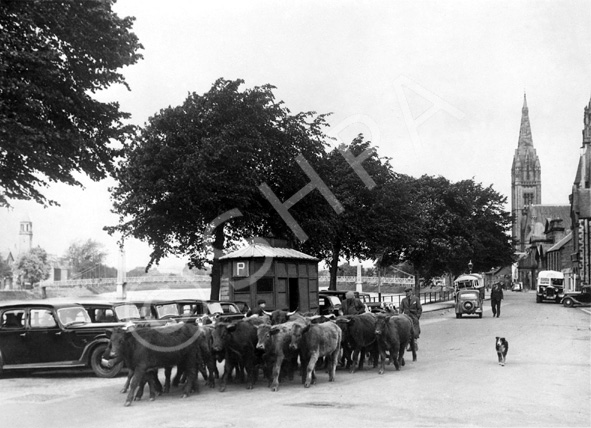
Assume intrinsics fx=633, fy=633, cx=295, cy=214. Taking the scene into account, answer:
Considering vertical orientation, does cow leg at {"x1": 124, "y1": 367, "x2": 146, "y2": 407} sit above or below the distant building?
below

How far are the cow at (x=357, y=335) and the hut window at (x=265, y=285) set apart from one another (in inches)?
386

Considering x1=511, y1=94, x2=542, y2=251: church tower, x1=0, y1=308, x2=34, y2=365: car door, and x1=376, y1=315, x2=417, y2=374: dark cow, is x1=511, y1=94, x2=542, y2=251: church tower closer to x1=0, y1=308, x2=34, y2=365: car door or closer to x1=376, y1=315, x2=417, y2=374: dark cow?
x1=376, y1=315, x2=417, y2=374: dark cow

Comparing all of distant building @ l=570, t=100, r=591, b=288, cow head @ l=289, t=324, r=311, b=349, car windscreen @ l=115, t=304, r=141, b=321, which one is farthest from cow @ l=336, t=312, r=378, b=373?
distant building @ l=570, t=100, r=591, b=288

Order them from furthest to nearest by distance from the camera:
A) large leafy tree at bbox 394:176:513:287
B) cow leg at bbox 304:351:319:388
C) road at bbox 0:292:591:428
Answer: large leafy tree at bbox 394:176:513:287
cow leg at bbox 304:351:319:388
road at bbox 0:292:591:428

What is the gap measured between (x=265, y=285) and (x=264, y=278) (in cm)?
29

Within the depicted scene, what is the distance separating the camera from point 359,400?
11.1 meters

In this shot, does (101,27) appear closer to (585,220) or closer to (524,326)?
(524,326)

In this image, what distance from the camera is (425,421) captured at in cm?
919

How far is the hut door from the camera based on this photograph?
26797 mm

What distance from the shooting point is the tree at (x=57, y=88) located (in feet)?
57.9

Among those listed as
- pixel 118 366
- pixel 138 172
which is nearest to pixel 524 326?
pixel 138 172

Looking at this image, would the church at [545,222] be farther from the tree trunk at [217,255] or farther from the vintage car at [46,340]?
the vintage car at [46,340]

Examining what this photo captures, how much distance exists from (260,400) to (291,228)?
2177cm

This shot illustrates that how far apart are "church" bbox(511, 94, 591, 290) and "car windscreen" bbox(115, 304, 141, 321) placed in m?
63.8
